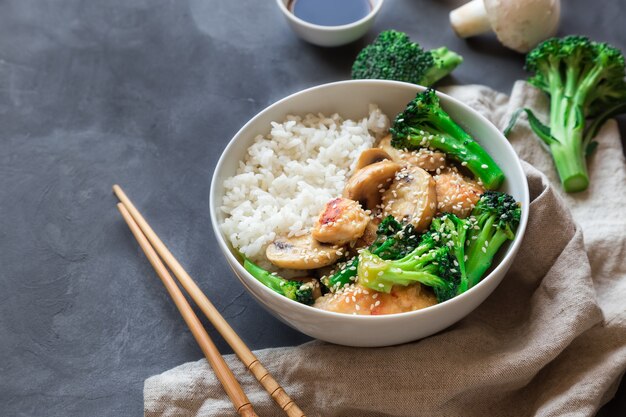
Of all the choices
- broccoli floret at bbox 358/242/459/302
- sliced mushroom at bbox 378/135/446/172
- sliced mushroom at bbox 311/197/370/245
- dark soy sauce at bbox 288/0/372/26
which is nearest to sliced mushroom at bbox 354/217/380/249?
sliced mushroom at bbox 311/197/370/245

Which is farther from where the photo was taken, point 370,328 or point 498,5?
point 498,5

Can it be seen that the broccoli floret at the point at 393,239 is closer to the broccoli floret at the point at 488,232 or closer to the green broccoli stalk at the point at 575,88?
the broccoli floret at the point at 488,232

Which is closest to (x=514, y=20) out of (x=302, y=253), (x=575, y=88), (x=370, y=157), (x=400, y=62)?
(x=575, y=88)

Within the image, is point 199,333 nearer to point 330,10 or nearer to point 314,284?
point 314,284

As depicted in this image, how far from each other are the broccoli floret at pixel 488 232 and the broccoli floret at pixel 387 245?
0.61 feet

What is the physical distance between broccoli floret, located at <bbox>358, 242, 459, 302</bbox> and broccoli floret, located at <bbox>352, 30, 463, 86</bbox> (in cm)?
108

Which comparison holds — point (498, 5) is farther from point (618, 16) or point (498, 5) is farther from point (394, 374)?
point (394, 374)

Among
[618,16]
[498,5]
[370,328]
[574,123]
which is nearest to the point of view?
[370,328]

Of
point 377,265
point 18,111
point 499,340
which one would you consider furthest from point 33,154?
point 499,340

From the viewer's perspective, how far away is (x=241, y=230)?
2545mm

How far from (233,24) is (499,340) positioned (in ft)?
6.88

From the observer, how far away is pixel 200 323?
8.79 feet

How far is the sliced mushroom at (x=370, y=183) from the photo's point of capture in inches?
101

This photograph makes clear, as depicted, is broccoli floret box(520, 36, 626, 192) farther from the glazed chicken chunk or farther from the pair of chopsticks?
the pair of chopsticks
